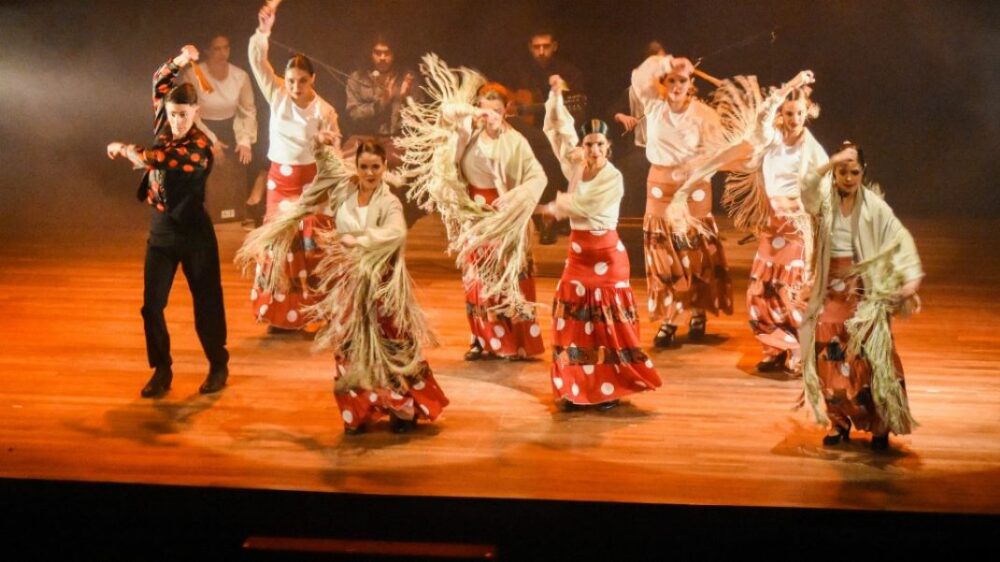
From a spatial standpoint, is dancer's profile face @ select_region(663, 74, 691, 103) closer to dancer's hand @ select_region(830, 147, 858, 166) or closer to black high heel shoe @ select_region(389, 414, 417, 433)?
dancer's hand @ select_region(830, 147, 858, 166)

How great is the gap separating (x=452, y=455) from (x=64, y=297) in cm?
354

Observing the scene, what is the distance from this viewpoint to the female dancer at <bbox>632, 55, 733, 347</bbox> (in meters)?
5.91

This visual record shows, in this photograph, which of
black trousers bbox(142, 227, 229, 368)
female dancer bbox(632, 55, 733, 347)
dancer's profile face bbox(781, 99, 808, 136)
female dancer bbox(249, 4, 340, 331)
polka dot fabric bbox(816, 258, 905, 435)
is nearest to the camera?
polka dot fabric bbox(816, 258, 905, 435)

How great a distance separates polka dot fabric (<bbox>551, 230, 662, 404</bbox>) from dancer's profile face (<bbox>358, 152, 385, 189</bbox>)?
907mm

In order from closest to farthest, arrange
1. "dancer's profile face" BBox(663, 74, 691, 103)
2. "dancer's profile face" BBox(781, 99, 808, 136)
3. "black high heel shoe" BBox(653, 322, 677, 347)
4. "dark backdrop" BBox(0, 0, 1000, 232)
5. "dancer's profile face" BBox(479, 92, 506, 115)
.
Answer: "dancer's profile face" BBox(781, 99, 808, 136)
"dancer's profile face" BBox(479, 92, 506, 115)
"dancer's profile face" BBox(663, 74, 691, 103)
"black high heel shoe" BBox(653, 322, 677, 347)
"dark backdrop" BBox(0, 0, 1000, 232)

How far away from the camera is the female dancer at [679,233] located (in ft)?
19.4

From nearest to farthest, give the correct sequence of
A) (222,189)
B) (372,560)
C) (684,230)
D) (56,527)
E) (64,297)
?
(372,560) < (56,527) < (684,230) < (64,297) < (222,189)

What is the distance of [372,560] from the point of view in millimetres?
3957

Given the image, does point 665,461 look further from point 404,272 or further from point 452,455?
point 404,272

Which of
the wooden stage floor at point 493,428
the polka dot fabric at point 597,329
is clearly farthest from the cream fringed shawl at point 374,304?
the polka dot fabric at point 597,329

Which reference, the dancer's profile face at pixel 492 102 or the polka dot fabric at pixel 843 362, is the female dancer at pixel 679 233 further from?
the polka dot fabric at pixel 843 362

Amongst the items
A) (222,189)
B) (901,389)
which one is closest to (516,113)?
(222,189)

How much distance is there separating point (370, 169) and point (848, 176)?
182 cm

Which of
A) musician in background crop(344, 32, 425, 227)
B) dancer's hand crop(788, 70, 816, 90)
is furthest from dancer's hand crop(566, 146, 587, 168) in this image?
musician in background crop(344, 32, 425, 227)
